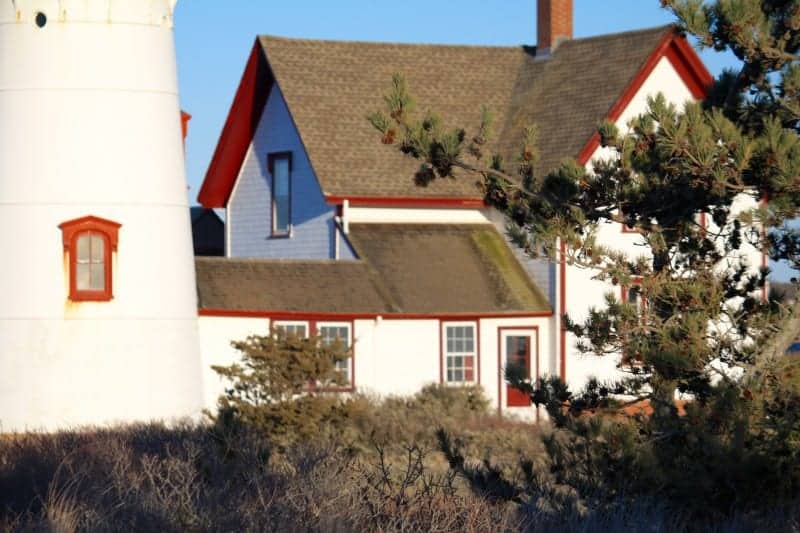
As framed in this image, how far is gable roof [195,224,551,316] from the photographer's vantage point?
30.2m

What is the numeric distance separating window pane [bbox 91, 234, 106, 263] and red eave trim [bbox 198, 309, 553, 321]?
3.75 metres

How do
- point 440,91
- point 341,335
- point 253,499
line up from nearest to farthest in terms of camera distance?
point 253,499
point 341,335
point 440,91

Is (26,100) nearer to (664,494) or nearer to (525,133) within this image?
(525,133)

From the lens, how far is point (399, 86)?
14.6 m

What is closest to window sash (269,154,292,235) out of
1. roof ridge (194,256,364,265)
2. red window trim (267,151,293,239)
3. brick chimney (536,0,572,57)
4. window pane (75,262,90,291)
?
red window trim (267,151,293,239)

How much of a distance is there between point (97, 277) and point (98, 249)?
0.42 metres

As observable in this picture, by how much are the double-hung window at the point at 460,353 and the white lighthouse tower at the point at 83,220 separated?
7.77 meters

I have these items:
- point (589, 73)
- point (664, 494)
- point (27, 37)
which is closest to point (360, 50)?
point (589, 73)

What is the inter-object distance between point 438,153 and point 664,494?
356cm

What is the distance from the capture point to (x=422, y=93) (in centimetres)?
3681

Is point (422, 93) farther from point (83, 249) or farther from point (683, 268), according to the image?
point (683, 268)

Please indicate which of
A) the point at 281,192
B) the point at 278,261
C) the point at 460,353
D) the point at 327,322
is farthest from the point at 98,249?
the point at 281,192

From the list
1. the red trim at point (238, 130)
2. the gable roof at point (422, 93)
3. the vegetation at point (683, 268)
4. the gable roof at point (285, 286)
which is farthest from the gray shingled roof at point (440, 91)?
the vegetation at point (683, 268)

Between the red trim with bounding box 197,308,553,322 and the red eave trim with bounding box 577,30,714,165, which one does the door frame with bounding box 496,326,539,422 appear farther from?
the red eave trim with bounding box 577,30,714,165
